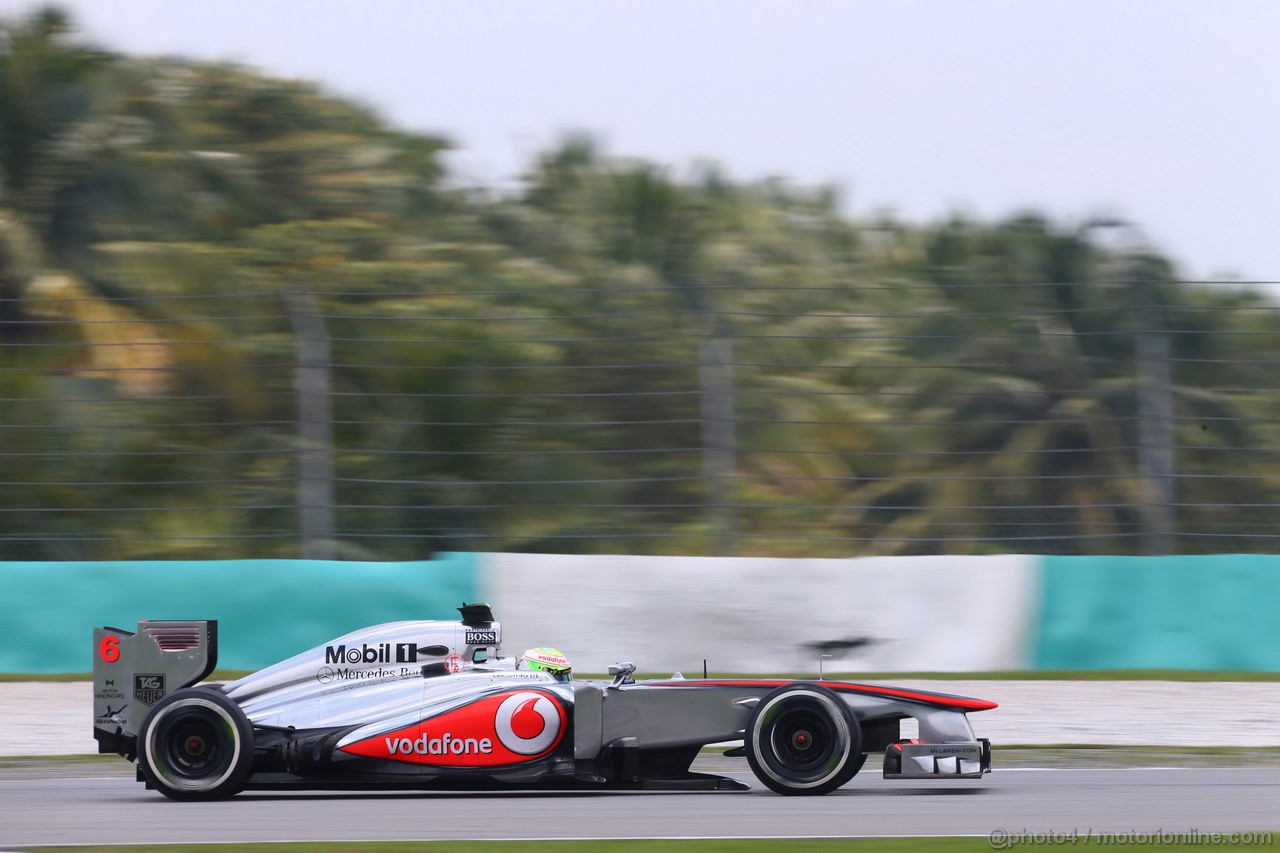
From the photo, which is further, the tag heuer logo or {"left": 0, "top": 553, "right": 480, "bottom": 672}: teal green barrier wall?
{"left": 0, "top": 553, "right": 480, "bottom": 672}: teal green barrier wall

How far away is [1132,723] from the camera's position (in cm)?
912

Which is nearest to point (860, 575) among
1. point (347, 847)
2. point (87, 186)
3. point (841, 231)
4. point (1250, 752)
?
point (1250, 752)

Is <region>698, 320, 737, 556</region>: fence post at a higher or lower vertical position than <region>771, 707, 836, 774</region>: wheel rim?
higher

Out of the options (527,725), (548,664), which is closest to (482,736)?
(527,725)

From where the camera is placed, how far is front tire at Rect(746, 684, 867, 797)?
6.60m

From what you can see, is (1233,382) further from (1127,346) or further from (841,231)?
(841,231)

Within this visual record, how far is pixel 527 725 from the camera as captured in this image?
6.71 meters

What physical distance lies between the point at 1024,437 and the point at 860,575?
6.79 ft

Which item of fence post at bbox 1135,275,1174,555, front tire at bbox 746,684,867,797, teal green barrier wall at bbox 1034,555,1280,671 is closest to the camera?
front tire at bbox 746,684,867,797

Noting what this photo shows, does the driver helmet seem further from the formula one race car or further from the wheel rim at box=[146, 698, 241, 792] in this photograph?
the wheel rim at box=[146, 698, 241, 792]

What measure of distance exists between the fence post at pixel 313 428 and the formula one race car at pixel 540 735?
410 cm

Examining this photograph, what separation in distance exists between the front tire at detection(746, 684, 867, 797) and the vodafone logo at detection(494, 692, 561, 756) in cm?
88

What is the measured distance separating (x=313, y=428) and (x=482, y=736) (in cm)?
496

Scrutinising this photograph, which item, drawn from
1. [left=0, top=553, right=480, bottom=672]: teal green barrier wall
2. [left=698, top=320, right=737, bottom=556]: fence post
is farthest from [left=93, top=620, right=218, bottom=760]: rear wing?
[left=698, top=320, right=737, bottom=556]: fence post
